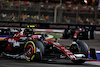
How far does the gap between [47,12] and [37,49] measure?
1578 cm

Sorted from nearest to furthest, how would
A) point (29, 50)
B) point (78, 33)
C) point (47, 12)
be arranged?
point (29, 50), point (78, 33), point (47, 12)

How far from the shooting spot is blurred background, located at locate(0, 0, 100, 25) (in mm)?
19438

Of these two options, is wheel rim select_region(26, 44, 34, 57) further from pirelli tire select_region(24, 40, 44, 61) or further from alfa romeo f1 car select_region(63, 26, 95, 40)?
alfa romeo f1 car select_region(63, 26, 95, 40)

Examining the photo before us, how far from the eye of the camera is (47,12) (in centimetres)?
2111

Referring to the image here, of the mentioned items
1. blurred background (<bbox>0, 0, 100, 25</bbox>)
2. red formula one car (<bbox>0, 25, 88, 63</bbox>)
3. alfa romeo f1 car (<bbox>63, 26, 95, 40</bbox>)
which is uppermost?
blurred background (<bbox>0, 0, 100, 25</bbox>)

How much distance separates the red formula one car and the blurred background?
1247cm

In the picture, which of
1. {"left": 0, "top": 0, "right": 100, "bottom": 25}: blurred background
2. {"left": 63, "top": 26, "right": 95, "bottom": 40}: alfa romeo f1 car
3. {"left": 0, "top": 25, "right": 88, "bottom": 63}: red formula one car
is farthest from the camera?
{"left": 0, "top": 0, "right": 100, "bottom": 25}: blurred background

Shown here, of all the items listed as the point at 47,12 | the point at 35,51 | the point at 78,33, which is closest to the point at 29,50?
the point at 35,51

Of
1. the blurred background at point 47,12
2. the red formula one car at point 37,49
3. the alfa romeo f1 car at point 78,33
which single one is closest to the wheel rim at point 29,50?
Answer: the red formula one car at point 37,49

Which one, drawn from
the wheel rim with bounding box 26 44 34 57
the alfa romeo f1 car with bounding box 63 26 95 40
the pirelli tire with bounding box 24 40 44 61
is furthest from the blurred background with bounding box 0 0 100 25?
the pirelli tire with bounding box 24 40 44 61

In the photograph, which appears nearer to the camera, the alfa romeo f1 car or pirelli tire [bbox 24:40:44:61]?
pirelli tire [bbox 24:40:44:61]

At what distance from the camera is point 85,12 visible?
22.4m

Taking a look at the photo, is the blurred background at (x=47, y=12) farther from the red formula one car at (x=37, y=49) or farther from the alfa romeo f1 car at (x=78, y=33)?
the red formula one car at (x=37, y=49)

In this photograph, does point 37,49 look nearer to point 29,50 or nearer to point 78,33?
point 29,50
